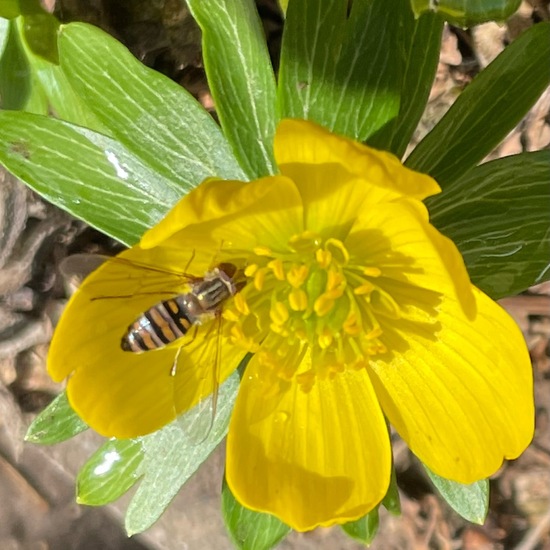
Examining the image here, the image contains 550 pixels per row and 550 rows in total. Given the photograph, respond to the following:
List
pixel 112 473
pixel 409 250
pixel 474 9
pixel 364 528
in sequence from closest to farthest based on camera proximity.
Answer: pixel 474 9 → pixel 409 250 → pixel 364 528 → pixel 112 473

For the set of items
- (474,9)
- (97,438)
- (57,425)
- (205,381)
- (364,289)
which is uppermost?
(474,9)

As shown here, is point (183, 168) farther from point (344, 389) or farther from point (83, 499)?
point (83, 499)

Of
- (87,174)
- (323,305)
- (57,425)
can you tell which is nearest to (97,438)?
(57,425)

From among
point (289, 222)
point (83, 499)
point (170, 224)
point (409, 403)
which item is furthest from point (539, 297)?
point (170, 224)

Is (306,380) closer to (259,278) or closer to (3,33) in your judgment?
(259,278)

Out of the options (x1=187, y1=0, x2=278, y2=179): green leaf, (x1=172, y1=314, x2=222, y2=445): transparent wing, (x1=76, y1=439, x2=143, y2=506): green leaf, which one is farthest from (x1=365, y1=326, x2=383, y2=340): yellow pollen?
(x1=76, y1=439, x2=143, y2=506): green leaf

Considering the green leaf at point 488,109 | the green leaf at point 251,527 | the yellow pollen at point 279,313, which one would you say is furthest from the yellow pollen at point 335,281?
the green leaf at point 251,527
